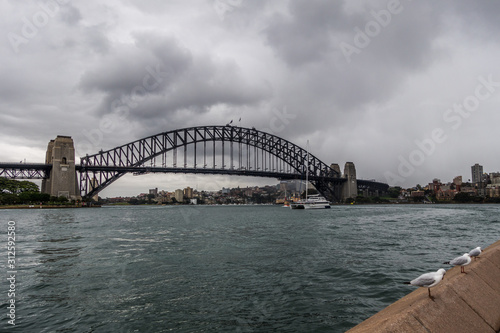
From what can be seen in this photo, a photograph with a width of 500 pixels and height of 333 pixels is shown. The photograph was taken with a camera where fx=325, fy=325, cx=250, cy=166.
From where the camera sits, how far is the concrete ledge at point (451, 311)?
2.50 meters

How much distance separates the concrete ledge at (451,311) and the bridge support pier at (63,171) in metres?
82.5

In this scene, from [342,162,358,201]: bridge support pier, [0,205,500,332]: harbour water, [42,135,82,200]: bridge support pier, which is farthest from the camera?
[342,162,358,201]: bridge support pier

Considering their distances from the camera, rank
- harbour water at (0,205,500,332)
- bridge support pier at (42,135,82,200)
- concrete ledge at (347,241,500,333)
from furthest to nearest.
→ bridge support pier at (42,135,82,200)
harbour water at (0,205,500,332)
concrete ledge at (347,241,500,333)

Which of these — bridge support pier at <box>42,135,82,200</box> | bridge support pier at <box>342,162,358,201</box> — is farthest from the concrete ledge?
bridge support pier at <box>342,162,358,201</box>

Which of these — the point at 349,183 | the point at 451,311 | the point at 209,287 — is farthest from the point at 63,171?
the point at 349,183

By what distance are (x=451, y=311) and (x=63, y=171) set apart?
274 ft

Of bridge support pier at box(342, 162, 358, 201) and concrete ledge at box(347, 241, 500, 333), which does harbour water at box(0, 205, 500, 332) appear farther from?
bridge support pier at box(342, 162, 358, 201)

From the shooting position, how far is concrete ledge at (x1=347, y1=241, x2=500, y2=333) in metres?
2.50

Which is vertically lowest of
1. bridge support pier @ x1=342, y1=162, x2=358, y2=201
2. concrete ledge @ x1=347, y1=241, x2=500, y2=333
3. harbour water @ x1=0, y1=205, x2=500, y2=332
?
harbour water @ x1=0, y1=205, x2=500, y2=332

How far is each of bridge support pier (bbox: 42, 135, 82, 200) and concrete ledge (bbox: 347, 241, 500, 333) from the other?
82451 mm

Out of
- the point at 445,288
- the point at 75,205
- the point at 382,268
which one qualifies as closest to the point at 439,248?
the point at 382,268

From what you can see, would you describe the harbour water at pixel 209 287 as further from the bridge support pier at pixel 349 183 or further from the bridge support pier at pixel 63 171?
the bridge support pier at pixel 349 183

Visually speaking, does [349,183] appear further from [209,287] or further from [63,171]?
[209,287]

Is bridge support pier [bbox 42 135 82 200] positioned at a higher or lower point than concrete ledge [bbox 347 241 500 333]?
higher
